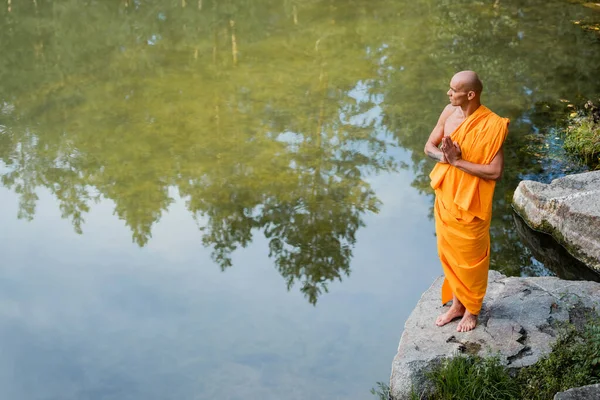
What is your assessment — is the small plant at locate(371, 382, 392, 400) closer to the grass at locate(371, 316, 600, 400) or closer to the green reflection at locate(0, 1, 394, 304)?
the grass at locate(371, 316, 600, 400)

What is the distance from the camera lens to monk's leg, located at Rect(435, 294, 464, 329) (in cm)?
477

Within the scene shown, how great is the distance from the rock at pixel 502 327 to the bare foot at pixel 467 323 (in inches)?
1.3

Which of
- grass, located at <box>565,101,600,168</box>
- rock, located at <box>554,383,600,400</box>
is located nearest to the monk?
rock, located at <box>554,383,600,400</box>

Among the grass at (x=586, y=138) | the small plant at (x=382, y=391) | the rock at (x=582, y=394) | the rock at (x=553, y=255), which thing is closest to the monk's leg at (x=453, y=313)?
the small plant at (x=382, y=391)

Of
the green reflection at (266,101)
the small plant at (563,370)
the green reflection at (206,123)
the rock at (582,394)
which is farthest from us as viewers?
the green reflection at (266,101)

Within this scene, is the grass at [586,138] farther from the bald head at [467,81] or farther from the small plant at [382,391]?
the small plant at [382,391]

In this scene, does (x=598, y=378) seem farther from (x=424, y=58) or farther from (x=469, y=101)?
(x=424, y=58)

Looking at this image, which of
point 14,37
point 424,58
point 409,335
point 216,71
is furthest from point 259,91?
point 409,335

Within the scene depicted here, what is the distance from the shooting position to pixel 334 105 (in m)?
9.14

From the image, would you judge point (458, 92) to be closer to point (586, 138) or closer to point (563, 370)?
point (563, 370)

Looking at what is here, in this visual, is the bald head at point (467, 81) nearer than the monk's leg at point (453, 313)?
Yes

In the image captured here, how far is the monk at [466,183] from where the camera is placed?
171 inches

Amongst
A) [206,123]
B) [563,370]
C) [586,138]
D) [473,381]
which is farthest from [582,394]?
[206,123]

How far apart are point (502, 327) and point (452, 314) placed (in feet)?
1.07
